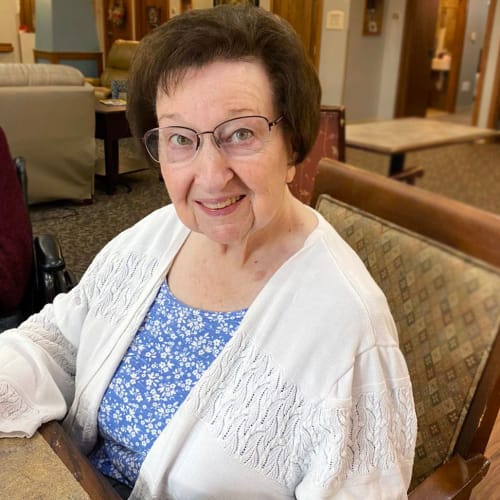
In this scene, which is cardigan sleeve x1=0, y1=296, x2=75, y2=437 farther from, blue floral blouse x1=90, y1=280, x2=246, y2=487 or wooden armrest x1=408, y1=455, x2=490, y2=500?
wooden armrest x1=408, y1=455, x2=490, y2=500

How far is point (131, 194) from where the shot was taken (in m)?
4.16

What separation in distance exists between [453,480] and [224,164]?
639 mm

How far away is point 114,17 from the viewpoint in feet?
11.4

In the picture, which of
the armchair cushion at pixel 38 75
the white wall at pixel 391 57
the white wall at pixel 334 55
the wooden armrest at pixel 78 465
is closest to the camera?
the wooden armrest at pixel 78 465

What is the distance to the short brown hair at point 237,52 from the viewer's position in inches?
33.0

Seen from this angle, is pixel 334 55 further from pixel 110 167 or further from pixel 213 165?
pixel 213 165

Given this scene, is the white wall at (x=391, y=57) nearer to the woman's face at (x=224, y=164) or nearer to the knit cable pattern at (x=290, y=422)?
the woman's face at (x=224, y=164)

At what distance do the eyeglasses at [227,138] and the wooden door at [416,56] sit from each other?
716 centimetres

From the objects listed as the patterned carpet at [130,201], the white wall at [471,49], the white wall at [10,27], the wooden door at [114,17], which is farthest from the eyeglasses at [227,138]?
the white wall at [471,49]

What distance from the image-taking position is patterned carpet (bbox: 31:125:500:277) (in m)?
3.58

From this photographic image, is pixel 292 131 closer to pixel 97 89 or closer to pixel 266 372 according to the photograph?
pixel 266 372

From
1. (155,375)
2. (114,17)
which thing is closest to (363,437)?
(155,375)

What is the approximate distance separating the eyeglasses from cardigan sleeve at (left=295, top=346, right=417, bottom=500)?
1.19ft

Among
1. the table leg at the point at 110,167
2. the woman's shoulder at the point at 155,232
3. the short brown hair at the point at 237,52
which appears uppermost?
A: the short brown hair at the point at 237,52
